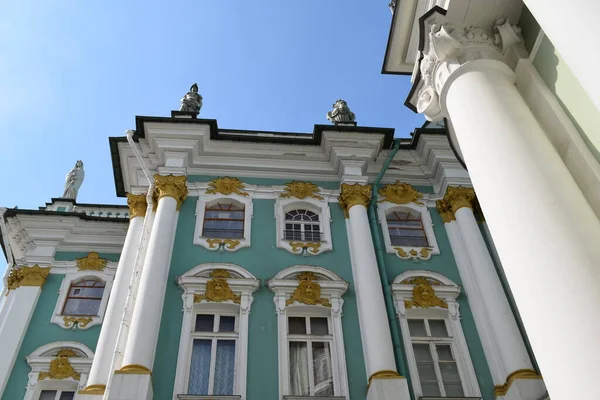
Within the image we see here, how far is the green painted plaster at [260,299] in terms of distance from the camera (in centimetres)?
1090

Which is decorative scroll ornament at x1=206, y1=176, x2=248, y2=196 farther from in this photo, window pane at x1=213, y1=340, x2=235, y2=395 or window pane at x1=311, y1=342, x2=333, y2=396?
window pane at x1=311, y1=342, x2=333, y2=396

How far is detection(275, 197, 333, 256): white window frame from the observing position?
13.5 metres

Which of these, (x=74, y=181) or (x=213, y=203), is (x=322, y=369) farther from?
(x=74, y=181)

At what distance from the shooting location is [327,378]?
11.2 metres

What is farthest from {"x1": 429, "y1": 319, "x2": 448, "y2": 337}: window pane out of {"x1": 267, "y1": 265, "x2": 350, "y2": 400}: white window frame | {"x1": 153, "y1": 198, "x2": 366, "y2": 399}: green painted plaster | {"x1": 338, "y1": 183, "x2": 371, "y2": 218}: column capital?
{"x1": 338, "y1": 183, "x2": 371, "y2": 218}: column capital

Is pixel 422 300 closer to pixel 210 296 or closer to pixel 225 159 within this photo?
pixel 210 296

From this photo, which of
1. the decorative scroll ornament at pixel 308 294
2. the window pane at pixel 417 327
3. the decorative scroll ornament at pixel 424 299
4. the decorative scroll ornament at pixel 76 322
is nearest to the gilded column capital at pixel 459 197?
the decorative scroll ornament at pixel 424 299

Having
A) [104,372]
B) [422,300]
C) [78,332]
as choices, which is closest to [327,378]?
[422,300]

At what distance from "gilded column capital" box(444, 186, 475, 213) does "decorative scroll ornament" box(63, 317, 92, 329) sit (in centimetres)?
947

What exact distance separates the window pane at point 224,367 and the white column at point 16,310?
5.19 m

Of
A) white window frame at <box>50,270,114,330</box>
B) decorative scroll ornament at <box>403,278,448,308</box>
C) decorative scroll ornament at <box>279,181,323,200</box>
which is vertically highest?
decorative scroll ornament at <box>279,181,323,200</box>

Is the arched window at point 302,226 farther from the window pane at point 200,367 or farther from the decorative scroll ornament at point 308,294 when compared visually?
the window pane at point 200,367

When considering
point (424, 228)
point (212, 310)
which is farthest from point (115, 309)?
point (424, 228)

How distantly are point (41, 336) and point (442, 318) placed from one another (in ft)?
30.8
